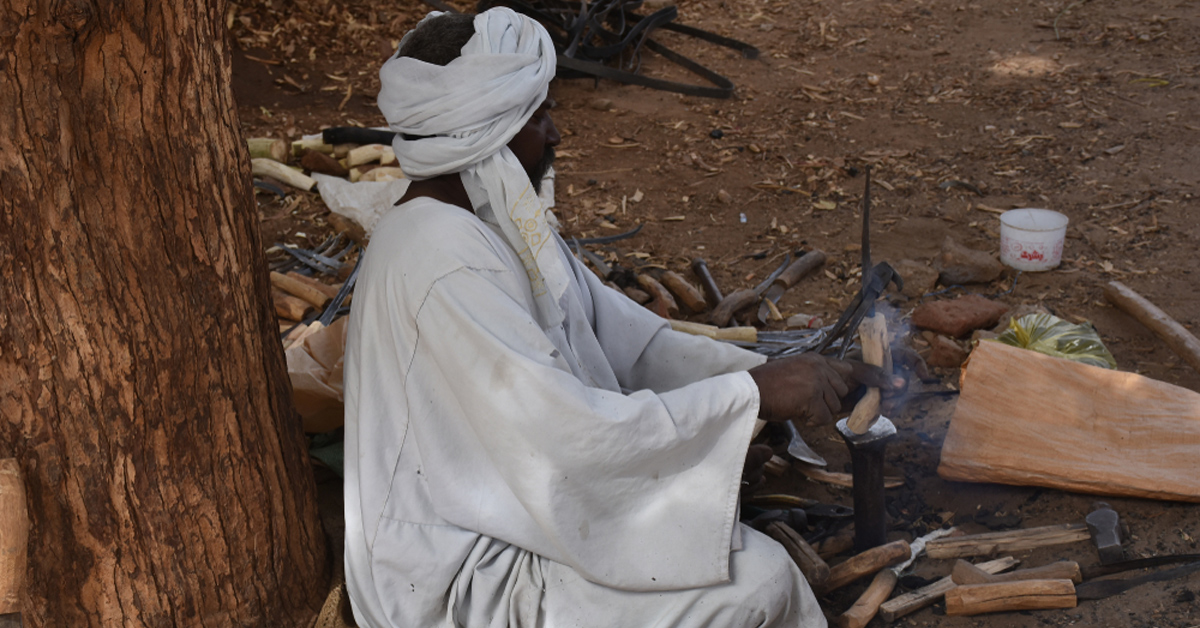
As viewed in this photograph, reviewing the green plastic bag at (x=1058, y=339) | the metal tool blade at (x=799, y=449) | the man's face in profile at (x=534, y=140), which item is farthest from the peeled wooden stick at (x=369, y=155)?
the green plastic bag at (x=1058, y=339)

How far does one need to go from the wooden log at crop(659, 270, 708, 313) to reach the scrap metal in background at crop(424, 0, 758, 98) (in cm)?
357

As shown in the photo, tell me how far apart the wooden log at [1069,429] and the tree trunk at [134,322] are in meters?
2.35

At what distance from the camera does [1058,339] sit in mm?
3715

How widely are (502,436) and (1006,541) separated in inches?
69.8

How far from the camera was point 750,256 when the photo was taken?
575cm

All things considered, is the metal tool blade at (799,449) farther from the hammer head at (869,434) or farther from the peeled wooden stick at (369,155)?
the peeled wooden stick at (369,155)

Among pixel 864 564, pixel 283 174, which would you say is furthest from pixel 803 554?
pixel 283 174

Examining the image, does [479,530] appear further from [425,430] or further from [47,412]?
[47,412]

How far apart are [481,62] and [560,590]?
1.35 m

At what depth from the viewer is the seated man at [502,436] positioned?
2238 millimetres

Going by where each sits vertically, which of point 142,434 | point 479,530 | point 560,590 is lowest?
point 560,590

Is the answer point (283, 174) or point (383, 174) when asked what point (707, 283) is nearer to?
point (383, 174)

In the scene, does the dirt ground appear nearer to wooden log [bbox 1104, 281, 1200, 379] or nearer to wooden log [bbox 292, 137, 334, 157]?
wooden log [bbox 1104, 281, 1200, 379]

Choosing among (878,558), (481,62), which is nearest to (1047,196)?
(878,558)
